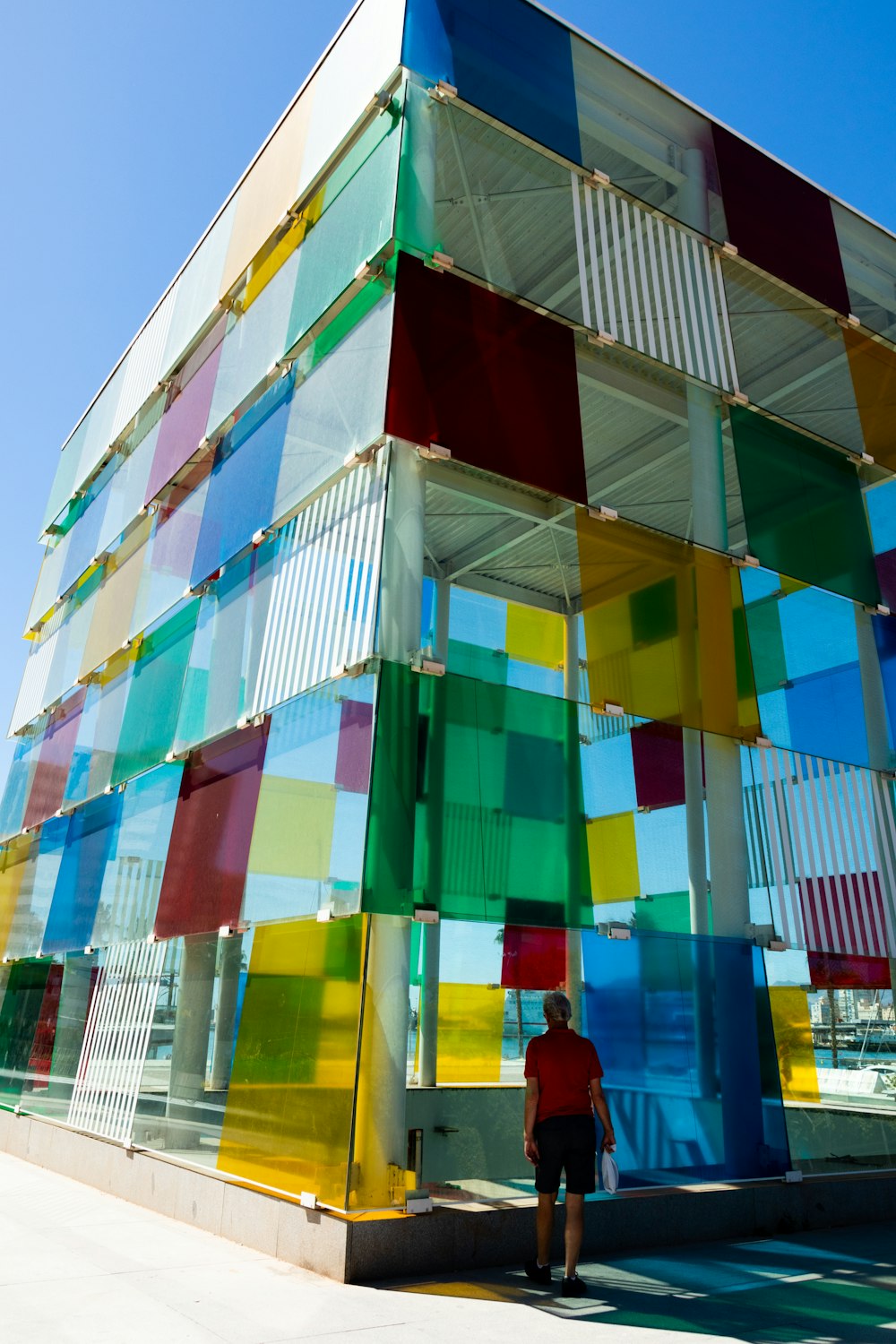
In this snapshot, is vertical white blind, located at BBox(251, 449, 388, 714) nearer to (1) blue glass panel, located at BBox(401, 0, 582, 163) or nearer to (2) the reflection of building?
(2) the reflection of building

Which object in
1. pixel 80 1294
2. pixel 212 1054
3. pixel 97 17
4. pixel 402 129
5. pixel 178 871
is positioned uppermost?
pixel 97 17

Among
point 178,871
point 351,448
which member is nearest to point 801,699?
point 351,448

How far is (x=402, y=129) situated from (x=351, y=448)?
9.46 ft

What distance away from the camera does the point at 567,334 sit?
30.7 ft

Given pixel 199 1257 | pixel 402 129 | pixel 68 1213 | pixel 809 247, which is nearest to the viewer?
pixel 199 1257

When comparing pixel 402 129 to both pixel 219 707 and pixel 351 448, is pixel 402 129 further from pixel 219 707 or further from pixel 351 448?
pixel 219 707

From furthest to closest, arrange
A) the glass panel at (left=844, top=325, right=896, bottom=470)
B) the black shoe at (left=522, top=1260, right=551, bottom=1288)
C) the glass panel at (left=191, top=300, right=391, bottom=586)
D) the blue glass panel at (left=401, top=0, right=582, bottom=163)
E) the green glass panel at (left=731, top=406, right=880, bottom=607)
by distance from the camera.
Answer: the glass panel at (left=844, top=325, right=896, bottom=470), the green glass panel at (left=731, top=406, right=880, bottom=607), the blue glass panel at (left=401, top=0, right=582, bottom=163), the glass panel at (left=191, top=300, right=391, bottom=586), the black shoe at (left=522, top=1260, right=551, bottom=1288)

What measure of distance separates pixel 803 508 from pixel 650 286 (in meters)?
2.76

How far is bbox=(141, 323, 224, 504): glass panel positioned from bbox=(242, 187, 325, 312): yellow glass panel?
33.7 inches

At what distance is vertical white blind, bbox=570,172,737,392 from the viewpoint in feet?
31.3

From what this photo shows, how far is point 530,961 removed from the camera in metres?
13.8

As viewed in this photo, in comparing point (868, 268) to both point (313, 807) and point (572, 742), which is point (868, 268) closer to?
point (572, 742)

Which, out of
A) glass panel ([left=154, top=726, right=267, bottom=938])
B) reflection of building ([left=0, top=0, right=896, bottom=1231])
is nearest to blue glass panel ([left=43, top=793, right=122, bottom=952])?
reflection of building ([left=0, top=0, right=896, bottom=1231])

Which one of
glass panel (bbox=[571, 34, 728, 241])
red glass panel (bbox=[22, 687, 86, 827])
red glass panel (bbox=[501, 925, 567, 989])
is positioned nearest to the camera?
glass panel (bbox=[571, 34, 728, 241])
